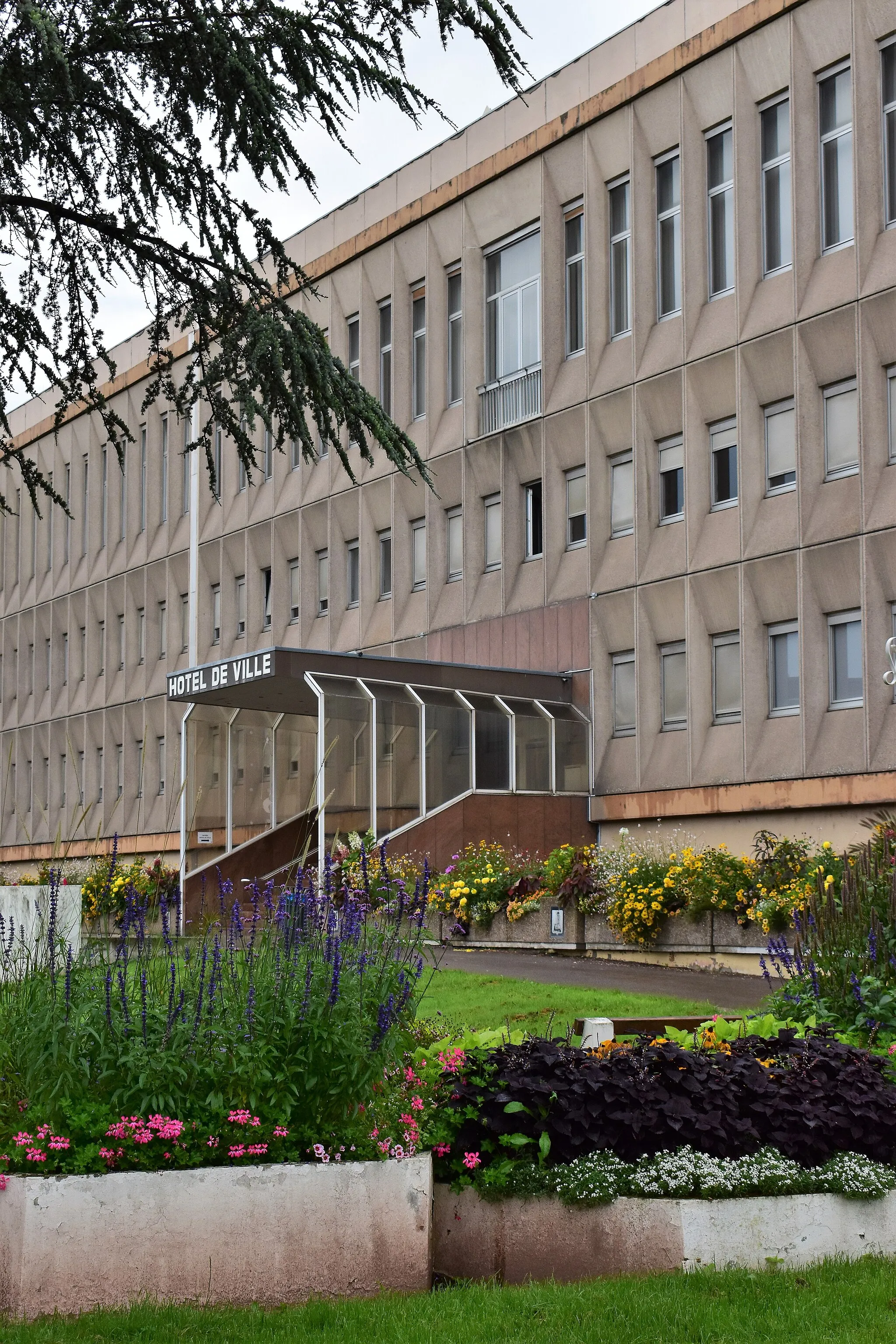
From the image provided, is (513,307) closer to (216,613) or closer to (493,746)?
(493,746)

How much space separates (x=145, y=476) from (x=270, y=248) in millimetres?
36759

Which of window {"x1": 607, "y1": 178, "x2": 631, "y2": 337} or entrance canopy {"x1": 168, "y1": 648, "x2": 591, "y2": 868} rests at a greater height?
window {"x1": 607, "y1": 178, "x2": 631, "y2": 337}

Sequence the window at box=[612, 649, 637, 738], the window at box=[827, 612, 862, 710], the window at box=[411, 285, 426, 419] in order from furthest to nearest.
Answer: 1. the window at box=[411, 285, 426, 419]
2. the window at box=[612, 649, 637, 738]
3. the window at box=[827, 612, 862, 710]

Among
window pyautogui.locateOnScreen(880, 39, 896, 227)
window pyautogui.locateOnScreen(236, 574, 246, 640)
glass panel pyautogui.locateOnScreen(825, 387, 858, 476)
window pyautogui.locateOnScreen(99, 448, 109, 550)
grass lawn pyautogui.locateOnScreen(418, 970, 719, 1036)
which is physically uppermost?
window pyautogui.locateOnScreen(99, 448, 109, 550)

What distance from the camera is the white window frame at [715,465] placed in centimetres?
2617

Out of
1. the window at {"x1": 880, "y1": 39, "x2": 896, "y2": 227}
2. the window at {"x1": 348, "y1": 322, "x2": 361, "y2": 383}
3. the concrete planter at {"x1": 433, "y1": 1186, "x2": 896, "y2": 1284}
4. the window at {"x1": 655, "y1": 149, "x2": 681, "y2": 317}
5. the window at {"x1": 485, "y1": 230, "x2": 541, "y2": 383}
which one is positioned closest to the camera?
the concrete planter at {"x1": 433, "y1": 1186, "x2": 896, "y2": 1284}

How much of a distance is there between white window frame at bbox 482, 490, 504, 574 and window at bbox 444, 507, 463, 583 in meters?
0.60

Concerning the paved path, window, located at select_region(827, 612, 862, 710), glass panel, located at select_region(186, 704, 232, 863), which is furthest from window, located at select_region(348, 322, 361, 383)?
the paved path

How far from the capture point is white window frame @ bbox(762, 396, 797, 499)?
25031 mm

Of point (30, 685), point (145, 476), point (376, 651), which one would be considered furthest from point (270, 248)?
point (30, 685)

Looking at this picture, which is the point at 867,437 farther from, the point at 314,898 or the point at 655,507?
the point at 314,898

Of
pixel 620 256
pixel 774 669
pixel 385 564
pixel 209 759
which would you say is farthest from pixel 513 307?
pixel 209 759

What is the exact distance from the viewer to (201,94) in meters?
9.27

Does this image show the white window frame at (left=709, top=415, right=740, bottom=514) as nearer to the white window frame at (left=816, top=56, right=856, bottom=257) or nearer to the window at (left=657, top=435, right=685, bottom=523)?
the window at (left=657, top=435, right=685, bottom=523)
